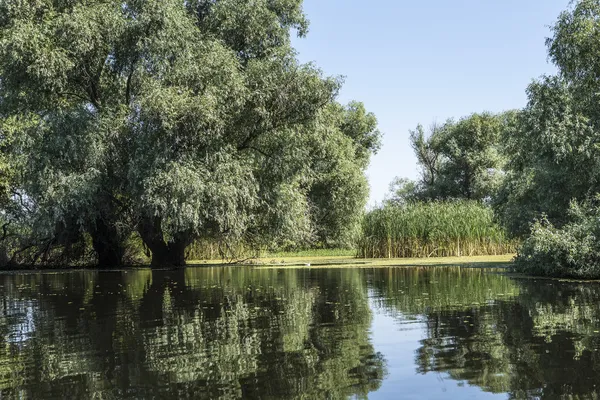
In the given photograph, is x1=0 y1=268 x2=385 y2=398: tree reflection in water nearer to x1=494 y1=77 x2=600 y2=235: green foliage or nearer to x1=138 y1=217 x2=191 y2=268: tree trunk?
x1=494 y1=77 x2=600 y2=235: green foliage

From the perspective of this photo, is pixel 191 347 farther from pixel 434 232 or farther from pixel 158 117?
pixel 434 232

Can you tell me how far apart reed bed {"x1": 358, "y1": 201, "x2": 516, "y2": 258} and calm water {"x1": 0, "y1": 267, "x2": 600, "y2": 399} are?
2444cm

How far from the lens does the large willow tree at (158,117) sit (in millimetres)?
32594

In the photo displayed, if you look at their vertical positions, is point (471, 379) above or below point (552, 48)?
below

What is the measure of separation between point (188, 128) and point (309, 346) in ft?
78.2

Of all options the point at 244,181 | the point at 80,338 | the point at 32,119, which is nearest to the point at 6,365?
the point at 80,338

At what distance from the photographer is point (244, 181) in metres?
33.7

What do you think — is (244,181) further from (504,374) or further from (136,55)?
(504,374)

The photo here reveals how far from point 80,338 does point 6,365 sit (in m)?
2.27

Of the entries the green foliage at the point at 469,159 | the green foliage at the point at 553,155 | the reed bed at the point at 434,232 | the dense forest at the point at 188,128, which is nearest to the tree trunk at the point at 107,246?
the dense forest at the point at 188,128

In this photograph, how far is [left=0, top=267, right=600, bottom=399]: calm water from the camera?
7.71m

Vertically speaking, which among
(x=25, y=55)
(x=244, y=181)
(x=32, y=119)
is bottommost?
(x=244, y=181)

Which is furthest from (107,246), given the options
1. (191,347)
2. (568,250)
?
(191,347)

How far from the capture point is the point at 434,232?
43500 millimetres
